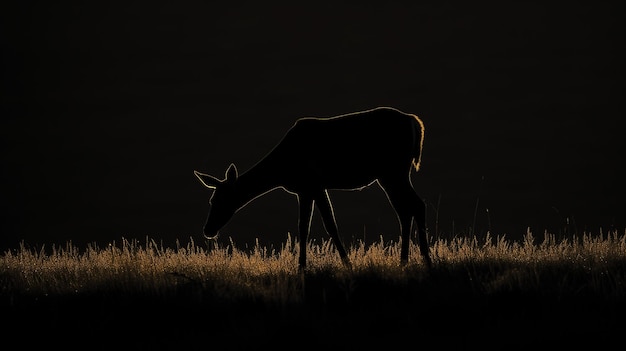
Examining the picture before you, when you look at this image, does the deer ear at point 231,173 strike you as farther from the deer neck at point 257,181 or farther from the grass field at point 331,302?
the grass field at point 331,302

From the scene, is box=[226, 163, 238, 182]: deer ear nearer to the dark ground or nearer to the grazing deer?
the grazing deer

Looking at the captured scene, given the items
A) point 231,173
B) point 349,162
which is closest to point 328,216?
point 349,162

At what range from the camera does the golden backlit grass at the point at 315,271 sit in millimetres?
9648

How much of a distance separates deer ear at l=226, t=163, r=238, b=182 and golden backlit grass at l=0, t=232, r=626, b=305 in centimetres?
113

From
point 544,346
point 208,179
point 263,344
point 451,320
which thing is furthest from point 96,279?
point 544,346

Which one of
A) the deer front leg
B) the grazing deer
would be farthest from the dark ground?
the grazing deer

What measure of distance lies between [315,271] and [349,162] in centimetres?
163

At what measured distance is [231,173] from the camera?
1192cm

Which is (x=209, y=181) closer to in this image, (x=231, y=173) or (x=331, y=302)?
(x=231, y=173)

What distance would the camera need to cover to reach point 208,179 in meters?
12.0

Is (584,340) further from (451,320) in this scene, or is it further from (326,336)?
(326,336)

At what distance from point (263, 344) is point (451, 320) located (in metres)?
1.93

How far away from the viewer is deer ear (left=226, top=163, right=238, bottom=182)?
11859 millimetres

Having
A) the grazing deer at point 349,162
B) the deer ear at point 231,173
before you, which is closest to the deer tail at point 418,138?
the grazing deer at point 349,162
